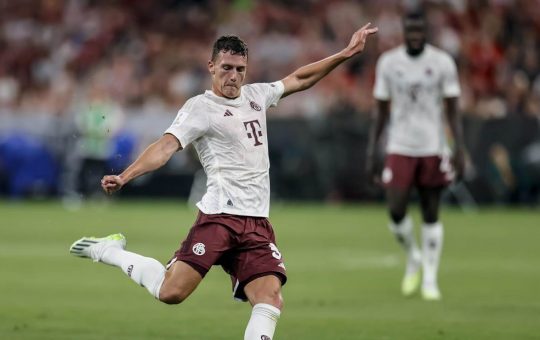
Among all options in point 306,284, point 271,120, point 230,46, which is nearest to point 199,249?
point 230,46

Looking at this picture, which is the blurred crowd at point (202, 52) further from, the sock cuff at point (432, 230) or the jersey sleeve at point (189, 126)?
the jersey sleeve at point (189, 126)

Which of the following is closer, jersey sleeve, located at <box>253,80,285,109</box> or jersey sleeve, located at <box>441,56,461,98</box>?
jersey sleeve, located at <box>253,80,285,109</box>

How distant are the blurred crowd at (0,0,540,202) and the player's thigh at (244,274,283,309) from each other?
18382mm

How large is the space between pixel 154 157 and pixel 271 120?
777 inches

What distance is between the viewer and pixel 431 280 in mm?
13883

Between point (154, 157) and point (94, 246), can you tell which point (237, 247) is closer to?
point (154, 157)

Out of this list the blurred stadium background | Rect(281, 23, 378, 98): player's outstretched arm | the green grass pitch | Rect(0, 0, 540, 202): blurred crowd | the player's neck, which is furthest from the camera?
Rect(0, 0, 540, 202): blurred crowd

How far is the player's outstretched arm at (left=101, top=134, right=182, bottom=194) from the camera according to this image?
810 cm

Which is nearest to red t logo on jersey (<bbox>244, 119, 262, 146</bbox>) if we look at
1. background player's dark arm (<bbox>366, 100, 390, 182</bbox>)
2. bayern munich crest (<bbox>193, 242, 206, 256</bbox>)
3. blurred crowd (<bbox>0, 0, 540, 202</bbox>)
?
bayern munich crest (<bbox>193, 242, 206, 256</bbox>)

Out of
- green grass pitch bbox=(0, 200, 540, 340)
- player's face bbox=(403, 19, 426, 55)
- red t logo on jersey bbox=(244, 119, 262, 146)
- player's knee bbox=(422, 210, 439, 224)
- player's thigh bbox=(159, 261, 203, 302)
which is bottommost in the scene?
green grass pitch bbox=(0, 200, 540, 340)

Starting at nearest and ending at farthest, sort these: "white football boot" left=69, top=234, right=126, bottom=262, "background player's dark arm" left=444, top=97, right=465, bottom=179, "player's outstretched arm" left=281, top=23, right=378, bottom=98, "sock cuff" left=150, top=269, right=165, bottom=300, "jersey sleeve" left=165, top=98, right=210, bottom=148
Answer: "jersey sleeve" left=165, top=98, right=210, bottom=148 → "sock cuff" left=150, top=269, right=165, bottom=300 → "player's outstretched arm" left=281, top=23, right=378, bottom=98 → "white football boot" left=69, top=234, right=126, bottom=262 → "background player's dark arm" left=444, top=97, right=465, bottom=179

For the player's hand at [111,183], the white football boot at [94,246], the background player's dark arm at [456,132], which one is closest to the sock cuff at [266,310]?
the player's hand at [111,183]

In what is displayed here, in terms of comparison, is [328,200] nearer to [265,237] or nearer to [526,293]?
[526,293]

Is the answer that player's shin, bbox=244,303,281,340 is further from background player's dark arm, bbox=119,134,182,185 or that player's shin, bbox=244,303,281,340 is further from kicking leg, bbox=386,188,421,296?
kicking leg, bbox=386,188,421,296
